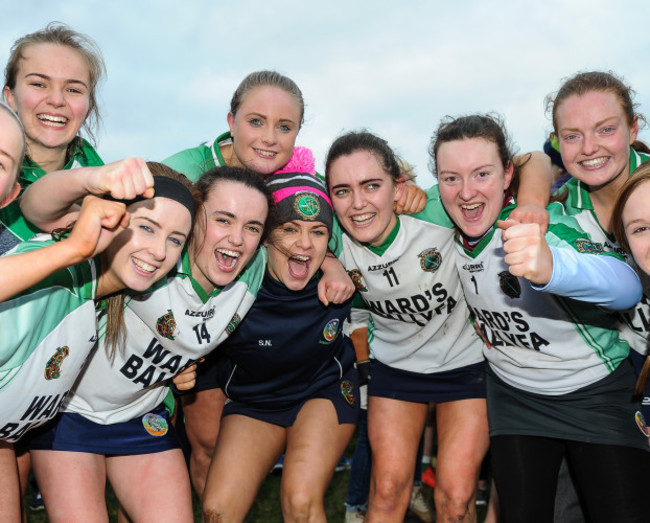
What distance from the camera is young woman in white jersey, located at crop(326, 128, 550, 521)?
390 cm

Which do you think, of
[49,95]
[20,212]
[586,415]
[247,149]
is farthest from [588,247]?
A: [49,95]

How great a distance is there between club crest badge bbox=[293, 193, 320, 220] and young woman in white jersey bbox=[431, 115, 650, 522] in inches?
29.8

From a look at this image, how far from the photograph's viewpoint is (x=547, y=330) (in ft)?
11.5

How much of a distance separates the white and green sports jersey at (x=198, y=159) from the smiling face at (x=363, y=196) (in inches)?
33.4

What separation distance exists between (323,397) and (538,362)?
1342mm

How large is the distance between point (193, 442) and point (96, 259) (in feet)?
6.07

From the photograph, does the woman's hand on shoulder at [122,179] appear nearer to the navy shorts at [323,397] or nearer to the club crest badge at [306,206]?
the club crest badge at [306,206]

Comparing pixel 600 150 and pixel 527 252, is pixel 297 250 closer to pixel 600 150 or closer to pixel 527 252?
pixel 527 252

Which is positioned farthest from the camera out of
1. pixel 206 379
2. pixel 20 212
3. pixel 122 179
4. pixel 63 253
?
pixel 206 379

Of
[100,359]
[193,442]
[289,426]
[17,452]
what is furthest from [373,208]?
[17,452]

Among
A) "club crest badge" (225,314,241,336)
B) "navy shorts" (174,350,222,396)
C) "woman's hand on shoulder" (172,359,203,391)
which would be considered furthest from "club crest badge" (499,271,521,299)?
"navy shorts" (174,350,222,396)

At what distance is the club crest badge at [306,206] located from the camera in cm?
400

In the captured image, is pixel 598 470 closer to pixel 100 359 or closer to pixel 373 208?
pixel 373 208

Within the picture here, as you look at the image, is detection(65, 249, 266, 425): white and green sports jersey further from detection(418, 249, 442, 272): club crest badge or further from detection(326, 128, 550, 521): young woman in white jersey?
detection(418, 249, 442, 272): club crest badge
